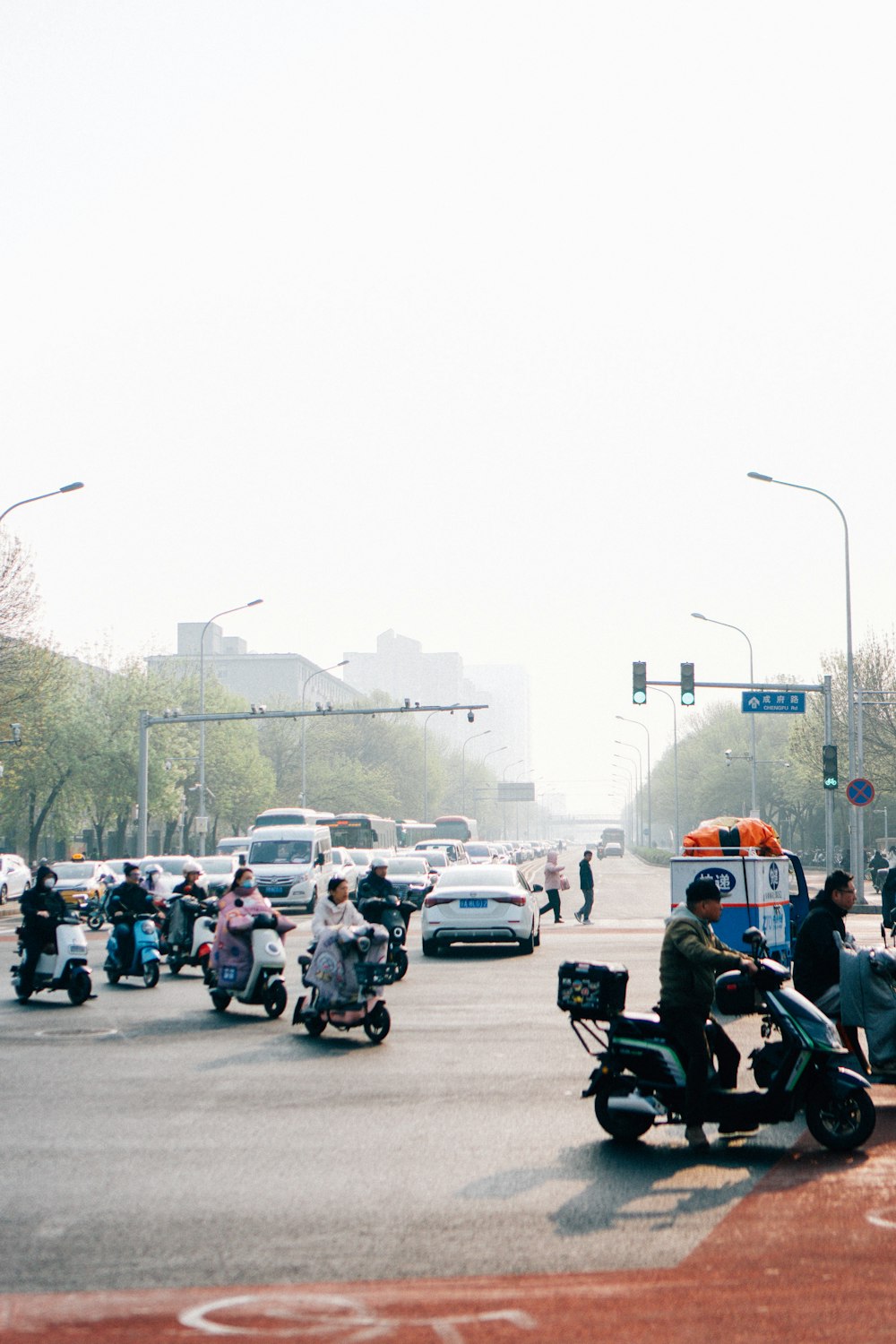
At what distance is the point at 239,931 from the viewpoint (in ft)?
53.5

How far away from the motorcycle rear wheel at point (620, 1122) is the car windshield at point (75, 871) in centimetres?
3023

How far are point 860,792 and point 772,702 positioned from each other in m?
6.06

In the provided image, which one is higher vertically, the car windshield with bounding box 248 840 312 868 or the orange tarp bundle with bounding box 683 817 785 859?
the orange tarp bundle with bounding box 683 817 785 859

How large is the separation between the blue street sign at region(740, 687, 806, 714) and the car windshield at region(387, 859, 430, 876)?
9.30 meters

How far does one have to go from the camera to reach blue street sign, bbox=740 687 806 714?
40.1 metres

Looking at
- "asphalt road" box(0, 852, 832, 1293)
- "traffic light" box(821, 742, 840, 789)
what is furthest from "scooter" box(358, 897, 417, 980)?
"traffic light" box(821, 742, 840, 789)

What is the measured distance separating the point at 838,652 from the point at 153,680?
33759 millimetres

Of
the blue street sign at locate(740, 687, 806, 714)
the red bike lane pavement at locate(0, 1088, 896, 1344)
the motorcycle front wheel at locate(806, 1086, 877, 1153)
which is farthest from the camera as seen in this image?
the blue street sign at locate(740, 687, 806, 714)

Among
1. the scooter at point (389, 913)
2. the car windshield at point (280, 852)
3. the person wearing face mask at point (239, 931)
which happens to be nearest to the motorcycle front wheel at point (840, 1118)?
the person wearing face mask at point (239, 931)

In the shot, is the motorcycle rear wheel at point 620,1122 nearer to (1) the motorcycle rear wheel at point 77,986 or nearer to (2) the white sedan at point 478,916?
(1) the motorcycle rear wheel at point 77,986

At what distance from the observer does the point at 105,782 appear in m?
66.9

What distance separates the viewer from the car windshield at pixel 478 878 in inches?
1000

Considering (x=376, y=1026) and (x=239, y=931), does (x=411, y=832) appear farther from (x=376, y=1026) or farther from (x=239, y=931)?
(x=376, y=1026)

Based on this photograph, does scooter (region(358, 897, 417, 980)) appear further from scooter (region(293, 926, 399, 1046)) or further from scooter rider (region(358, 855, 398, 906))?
scooter (region(293, 926, 399, 1046))
